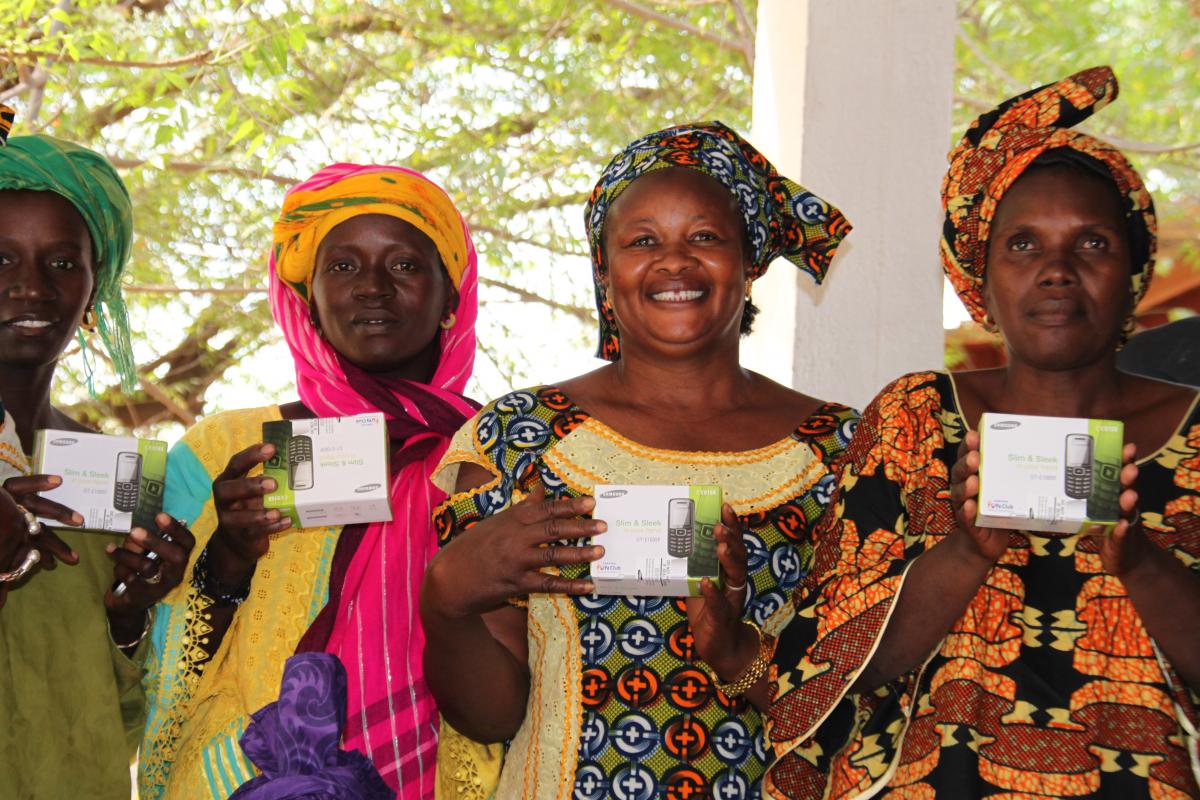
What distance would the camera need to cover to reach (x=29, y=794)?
9.40 ft

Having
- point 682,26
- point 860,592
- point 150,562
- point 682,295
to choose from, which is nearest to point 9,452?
point 150,562

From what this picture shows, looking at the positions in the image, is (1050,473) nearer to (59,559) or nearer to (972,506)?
(972,506)

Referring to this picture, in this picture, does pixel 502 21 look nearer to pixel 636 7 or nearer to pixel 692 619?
pixel 636 7

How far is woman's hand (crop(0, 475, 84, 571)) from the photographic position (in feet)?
8.44

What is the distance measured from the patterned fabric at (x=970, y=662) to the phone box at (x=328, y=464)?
904 millimetres

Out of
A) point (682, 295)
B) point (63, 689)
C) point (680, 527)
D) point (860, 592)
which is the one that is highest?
point (682, 295)

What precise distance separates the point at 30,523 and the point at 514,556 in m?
1.02

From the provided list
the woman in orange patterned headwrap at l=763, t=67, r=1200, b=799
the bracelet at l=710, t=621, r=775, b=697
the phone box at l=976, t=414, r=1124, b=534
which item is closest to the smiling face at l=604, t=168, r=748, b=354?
the woman in orange patterned headwrap at l=763, t=67, r=1200, b=799

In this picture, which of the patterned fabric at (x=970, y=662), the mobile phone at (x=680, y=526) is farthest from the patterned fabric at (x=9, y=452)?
the patterned fabric at (x=970, y=662)

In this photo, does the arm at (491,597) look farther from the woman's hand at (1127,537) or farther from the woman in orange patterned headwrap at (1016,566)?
the woman's hand at (1127,537)

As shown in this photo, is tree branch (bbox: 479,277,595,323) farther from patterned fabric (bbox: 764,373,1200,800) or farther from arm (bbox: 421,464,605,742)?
patterned fabric (bbox: 764,373,1200,800)

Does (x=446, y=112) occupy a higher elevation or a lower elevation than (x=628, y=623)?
higher

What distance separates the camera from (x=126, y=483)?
2789mm

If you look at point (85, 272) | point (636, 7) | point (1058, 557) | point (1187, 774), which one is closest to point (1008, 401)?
point (1058, 557)
